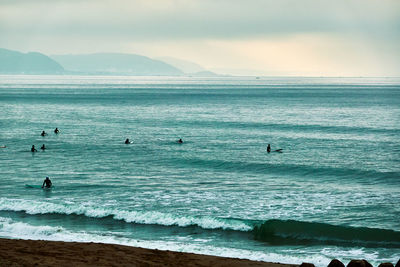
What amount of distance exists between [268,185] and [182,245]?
14257 mm

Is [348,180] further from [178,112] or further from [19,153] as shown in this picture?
[178,112]

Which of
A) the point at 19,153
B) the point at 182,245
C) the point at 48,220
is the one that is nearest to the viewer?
the point at 182,245

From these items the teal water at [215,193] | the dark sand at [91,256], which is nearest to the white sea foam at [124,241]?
the teal water at [215,193]

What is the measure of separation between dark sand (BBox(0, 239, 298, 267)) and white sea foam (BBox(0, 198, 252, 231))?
22.6 ft

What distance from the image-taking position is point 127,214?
97.1 ft

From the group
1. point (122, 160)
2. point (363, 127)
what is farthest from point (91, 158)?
point (363, 127)

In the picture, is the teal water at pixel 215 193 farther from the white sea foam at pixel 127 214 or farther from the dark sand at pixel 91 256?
the dark sand at pixel 91 256

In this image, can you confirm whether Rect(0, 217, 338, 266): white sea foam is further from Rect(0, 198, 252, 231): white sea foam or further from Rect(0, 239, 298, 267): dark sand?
Rect(0, 198, 252, 231): white sea foam

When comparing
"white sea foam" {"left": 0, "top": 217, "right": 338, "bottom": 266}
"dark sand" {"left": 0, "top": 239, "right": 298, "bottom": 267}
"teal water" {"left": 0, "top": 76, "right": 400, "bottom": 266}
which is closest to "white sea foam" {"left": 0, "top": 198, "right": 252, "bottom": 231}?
"teal water" {"left": 0, "top": 76, "right": 400, "bottom": 266}

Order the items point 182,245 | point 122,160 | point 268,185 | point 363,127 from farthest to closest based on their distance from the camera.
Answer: point 363,127
point 122,160
point 268,185
point 182,245

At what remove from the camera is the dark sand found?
1845 cm

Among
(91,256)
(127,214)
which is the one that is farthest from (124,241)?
(91,256)

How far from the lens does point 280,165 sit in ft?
149

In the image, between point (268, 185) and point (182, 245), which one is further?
point (268, 185)
